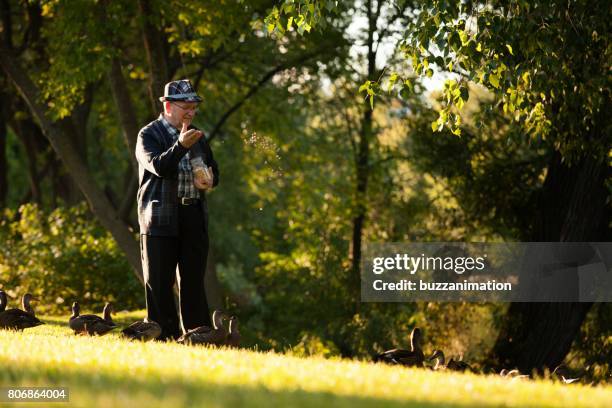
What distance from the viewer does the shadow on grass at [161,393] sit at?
20.4ft

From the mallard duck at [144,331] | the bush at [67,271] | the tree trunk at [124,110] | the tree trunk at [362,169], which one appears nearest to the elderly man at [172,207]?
the mallard duck at [144,331]

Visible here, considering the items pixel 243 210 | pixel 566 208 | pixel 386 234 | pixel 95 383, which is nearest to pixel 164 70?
pixel 566 208

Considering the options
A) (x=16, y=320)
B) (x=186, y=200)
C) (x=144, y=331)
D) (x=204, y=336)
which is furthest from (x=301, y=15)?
(x=16, y=320)

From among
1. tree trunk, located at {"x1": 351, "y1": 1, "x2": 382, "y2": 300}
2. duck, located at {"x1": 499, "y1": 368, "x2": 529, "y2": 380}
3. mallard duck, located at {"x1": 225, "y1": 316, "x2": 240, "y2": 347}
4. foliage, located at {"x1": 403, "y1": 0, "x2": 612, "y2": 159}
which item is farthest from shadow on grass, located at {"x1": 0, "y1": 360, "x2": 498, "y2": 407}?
tree trunk, located at {"x1": 351, "y1": 1, "x2": 382, "y2": 300}

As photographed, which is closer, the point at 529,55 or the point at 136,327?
the point at 136,327

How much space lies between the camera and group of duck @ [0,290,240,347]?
11.5 meters

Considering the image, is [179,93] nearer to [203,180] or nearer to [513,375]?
[203,180]

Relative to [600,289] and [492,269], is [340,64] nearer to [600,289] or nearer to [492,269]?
[492,269]

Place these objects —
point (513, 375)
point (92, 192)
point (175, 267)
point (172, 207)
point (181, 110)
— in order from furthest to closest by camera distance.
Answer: point (92, 192) → point (175, 267) → point (513, 375) → point (181, 110) → point (172, 207)

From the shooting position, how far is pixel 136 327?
457 inches

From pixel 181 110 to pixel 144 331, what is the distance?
8.31 feet

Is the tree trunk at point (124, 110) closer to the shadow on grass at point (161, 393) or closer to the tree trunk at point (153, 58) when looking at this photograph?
the tree trunk at point (153, 58)

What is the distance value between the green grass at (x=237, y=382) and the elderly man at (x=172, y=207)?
235 centimetres

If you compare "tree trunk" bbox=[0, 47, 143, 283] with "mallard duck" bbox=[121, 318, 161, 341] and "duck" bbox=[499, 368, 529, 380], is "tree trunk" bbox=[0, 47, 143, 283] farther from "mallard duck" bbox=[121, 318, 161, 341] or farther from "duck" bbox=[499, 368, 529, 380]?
"duck" bbox=[499, 368, 529, 380]
